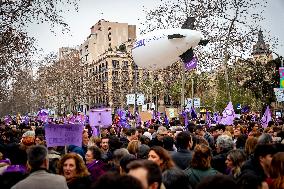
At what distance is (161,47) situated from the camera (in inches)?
616

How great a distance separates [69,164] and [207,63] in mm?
26267

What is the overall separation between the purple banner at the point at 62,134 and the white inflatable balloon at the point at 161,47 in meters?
7.97

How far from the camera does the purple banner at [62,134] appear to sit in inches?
313

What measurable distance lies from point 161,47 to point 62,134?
8.22 m

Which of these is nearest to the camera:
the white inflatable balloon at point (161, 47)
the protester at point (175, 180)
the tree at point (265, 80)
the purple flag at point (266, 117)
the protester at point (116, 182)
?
the protester at point (116, 182)

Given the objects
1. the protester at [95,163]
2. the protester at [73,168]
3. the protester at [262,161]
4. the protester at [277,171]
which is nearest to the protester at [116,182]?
the protester at [277,171]

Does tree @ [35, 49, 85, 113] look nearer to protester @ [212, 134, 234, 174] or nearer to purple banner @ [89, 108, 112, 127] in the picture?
purple banner @ [89, 108, 112, 127]

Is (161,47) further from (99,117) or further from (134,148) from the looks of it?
(134,148)

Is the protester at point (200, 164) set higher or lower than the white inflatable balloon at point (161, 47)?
lower

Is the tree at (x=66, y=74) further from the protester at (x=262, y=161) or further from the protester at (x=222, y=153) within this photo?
the protester at (x=262, y=161)

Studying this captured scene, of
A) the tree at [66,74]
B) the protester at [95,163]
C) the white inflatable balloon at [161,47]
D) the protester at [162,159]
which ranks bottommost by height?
the protester at [95,163]

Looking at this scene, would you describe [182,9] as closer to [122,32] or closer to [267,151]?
[267,151]

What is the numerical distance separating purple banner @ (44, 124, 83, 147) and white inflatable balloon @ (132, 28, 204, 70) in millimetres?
7966

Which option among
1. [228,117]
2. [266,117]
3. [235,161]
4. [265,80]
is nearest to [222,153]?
[235,161]
